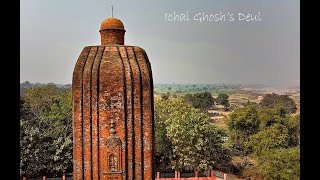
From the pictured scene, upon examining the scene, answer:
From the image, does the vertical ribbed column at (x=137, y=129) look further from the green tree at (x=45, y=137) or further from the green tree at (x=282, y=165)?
the green tree at (x=45, y=137)

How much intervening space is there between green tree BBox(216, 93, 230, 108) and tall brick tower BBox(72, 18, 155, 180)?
30.8 m

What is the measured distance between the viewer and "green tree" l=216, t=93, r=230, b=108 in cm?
3872

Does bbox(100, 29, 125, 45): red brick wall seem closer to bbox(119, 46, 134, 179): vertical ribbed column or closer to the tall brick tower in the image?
the tall brick tower

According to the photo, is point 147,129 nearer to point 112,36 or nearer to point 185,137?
point 112,36

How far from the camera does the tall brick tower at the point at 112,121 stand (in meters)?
8.14

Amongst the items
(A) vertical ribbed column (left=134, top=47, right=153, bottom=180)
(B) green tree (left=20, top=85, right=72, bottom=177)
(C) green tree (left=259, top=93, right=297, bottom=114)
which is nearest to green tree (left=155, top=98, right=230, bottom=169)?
(B) green tree (left=20, top=85, right=72, bottom=177)

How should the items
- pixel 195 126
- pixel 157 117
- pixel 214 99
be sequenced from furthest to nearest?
pixel 214 99, pixel 157 117, pixel 195 126

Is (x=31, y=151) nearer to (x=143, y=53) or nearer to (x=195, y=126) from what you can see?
(x=195, y=126)

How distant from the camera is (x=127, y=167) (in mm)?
8227

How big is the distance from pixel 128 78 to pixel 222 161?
1761 cm

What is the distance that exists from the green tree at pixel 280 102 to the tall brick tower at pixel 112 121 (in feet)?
61.8

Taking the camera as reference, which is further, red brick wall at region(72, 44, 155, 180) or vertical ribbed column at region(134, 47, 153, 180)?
vertical ribbed column at region(134, 47, 153, 180)

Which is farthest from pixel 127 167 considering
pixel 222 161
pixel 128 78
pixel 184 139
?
pixel 222 161

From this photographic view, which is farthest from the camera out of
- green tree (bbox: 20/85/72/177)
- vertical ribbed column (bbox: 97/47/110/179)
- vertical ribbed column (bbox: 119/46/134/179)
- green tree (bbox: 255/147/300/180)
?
green tree (bbox: 20/85/72/177)
